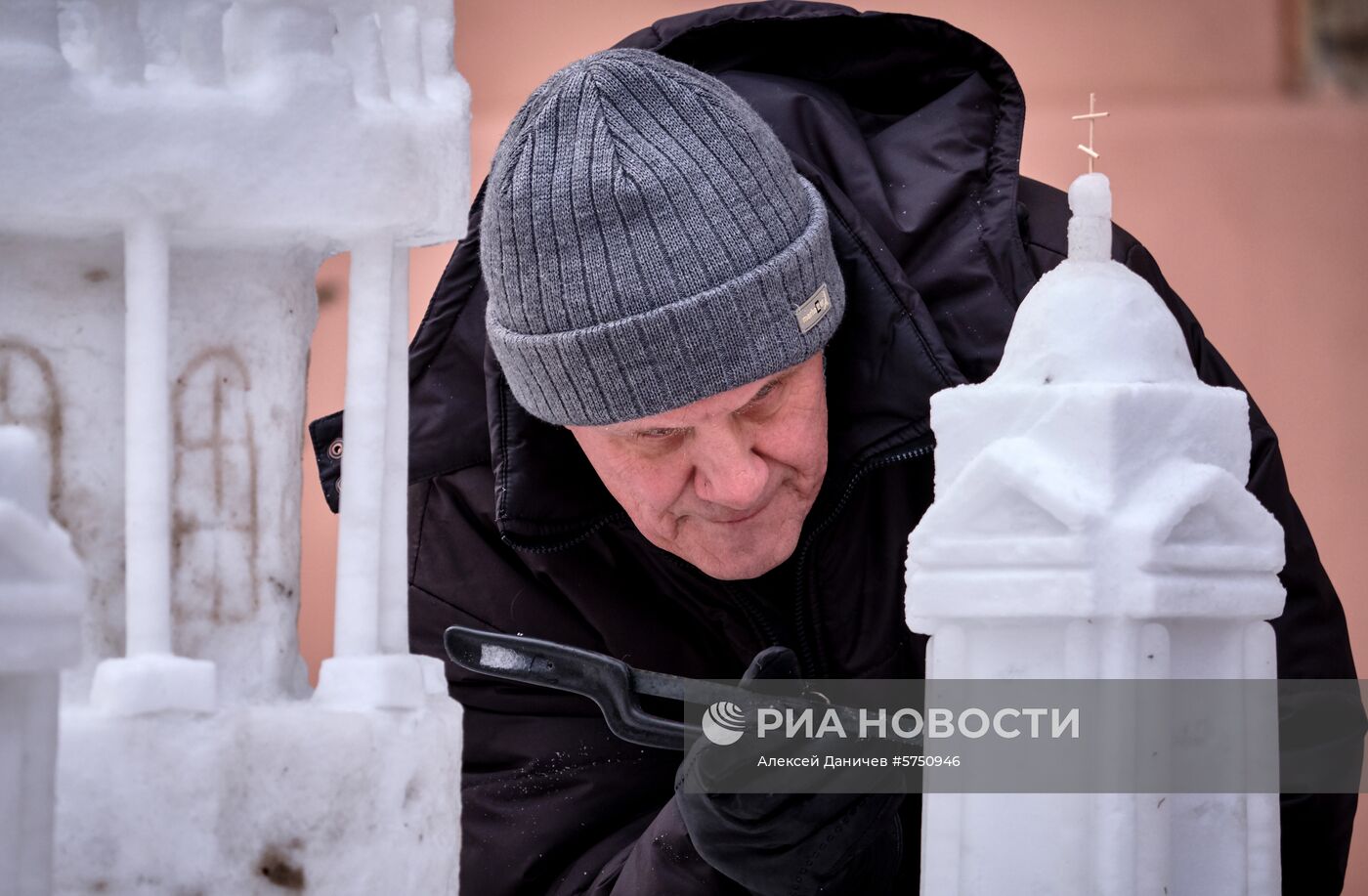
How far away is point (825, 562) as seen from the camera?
1.71 meters

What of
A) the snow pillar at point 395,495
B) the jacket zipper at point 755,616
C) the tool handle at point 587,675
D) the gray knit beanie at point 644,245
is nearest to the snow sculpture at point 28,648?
the snow pillar at point 395,495

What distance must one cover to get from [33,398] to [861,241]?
83 centimetres

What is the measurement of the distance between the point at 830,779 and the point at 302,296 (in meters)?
0.59

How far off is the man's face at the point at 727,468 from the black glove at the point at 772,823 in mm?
243

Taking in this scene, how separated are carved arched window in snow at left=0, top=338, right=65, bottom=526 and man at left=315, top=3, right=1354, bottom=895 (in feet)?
1.42

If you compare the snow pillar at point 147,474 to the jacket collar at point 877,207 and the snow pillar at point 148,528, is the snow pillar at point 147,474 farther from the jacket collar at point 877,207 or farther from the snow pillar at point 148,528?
the jacket collar at point 877,207

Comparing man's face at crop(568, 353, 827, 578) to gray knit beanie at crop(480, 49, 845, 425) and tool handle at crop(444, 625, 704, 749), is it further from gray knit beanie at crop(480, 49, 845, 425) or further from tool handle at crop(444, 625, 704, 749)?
tool handle at crop(444, 625, 704, 749)

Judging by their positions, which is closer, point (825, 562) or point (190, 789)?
point (190, 789)

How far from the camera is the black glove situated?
1.32 m

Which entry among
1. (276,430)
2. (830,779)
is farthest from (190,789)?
(830,779)

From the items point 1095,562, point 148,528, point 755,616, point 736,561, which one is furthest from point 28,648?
point 755,616

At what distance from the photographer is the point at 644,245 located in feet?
4.66

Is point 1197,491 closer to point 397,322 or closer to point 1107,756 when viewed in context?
point 1107,756

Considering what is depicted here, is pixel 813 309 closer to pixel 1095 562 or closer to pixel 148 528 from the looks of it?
pixel 1095 562
